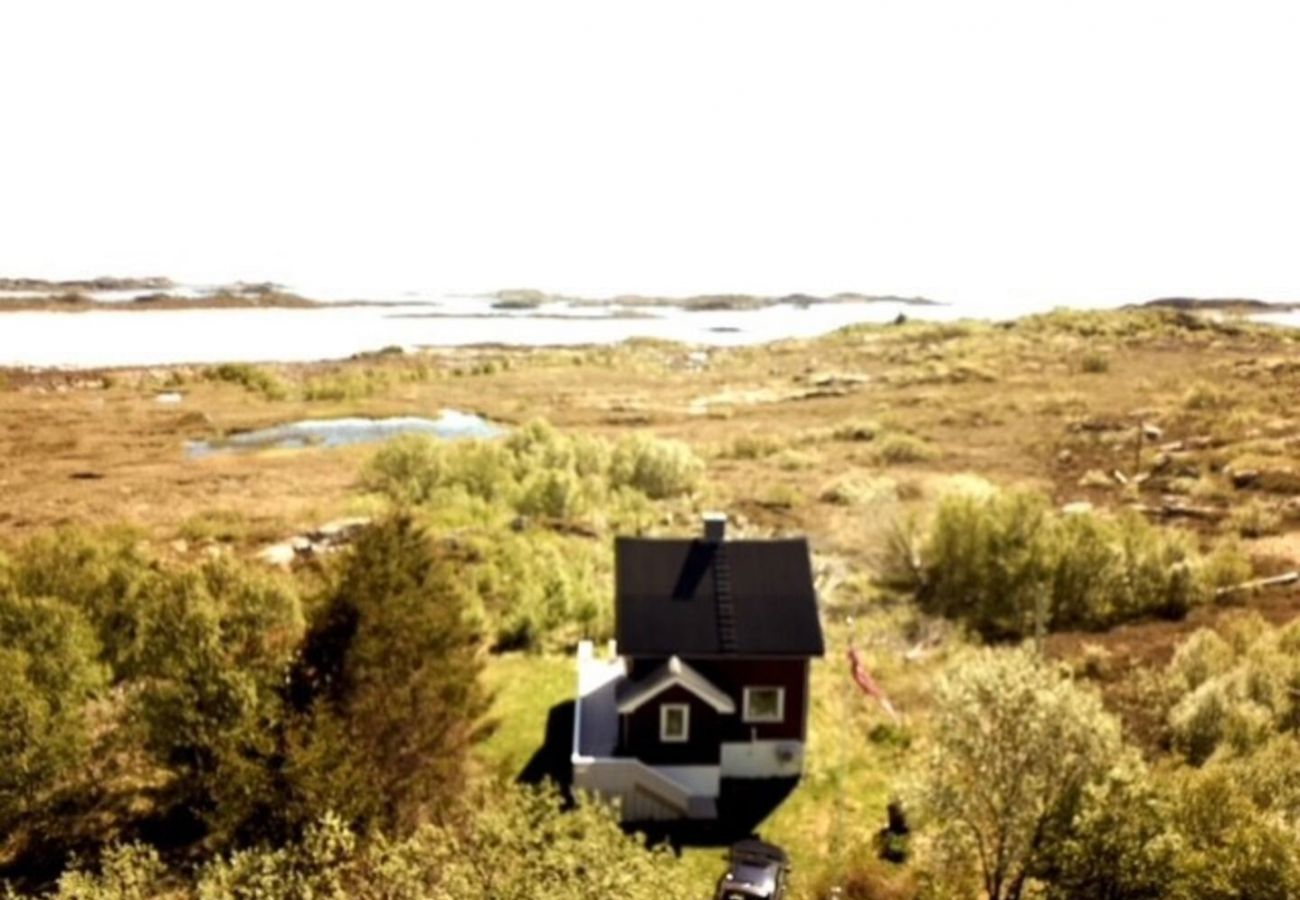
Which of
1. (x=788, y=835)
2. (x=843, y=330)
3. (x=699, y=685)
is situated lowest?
(x=788, y=835)

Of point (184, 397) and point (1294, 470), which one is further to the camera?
point (184, 397)

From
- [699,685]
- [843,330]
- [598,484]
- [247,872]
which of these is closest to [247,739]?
[247,872]

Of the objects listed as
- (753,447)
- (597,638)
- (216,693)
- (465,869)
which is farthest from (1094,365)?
(465,869)

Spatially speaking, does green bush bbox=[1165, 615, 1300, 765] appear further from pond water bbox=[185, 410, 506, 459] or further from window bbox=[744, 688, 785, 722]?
pond water bbox=[185, 410, 506, 459]

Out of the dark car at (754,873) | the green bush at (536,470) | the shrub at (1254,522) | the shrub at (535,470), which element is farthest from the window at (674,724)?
the shrub at (1254,522)

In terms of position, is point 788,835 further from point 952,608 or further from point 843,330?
point 843,330

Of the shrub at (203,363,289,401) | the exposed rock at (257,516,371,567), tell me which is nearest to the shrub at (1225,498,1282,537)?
the exposed rock at (257,516,371,567)

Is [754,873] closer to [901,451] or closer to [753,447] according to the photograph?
[901,451]
